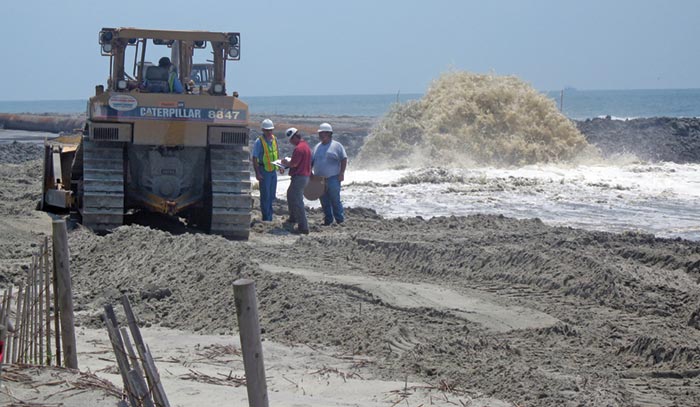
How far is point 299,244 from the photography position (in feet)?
41.8

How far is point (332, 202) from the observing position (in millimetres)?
15289

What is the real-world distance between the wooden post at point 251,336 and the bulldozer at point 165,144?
8.73m

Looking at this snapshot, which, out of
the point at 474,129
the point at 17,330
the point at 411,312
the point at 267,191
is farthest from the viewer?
the point at 474,129

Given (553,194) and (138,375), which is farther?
(553,194)

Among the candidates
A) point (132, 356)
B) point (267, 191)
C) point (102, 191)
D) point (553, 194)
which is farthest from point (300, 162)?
point (132, 356)

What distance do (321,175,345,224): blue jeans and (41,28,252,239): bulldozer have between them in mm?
1780

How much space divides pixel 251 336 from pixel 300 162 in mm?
9794

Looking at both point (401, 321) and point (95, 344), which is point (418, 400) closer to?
point (401, 321)

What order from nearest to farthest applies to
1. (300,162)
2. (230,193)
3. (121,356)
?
1. (121,356)
2. (230,193)
3. (300,162)

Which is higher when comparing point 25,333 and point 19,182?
point 25,333

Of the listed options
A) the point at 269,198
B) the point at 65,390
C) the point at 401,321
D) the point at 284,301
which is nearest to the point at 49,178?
the point at 269,198

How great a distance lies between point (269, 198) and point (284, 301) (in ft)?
21.3

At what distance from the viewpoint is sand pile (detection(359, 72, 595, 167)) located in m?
27.2

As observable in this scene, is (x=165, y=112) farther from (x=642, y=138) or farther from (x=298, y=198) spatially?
(x=642, y=138)
